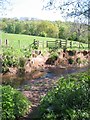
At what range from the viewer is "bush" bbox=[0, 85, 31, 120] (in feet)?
20.1

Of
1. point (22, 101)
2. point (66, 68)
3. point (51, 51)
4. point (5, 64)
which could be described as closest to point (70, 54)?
point (51, 51)

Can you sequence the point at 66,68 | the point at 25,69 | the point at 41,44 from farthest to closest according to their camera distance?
the point at 41,44 < the point at 66,68 < the point at 25,69

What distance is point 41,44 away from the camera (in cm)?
2298

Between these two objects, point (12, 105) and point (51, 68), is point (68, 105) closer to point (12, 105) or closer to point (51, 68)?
point (12, 105)

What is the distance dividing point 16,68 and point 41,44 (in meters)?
7.33

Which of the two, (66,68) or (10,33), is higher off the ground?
(10,33)

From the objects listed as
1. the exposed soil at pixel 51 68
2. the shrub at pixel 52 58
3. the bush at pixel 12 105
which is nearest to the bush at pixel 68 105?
the bush at pixel 12 105

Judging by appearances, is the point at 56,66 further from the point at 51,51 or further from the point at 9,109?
the point at 9,109

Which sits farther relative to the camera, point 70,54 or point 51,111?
point 70,54

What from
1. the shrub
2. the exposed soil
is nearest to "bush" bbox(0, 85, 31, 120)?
the exposed soil

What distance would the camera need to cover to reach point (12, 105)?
6.29 metres

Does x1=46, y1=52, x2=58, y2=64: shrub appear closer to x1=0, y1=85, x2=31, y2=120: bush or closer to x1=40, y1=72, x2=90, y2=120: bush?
x1=0, y1=85, x2=31, y2=120: bush

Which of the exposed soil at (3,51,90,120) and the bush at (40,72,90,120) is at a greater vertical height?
the bush at (40,72,90,120)

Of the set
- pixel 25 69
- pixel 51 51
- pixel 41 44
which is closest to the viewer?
pixel 25 69
